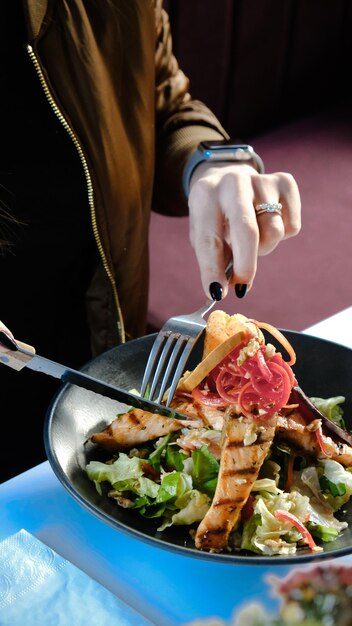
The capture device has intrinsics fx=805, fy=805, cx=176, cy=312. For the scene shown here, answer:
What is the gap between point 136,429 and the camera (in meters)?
1.03

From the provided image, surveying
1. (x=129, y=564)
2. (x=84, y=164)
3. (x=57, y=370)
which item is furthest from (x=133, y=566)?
(x=84, y=164)

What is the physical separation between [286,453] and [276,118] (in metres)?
2.08

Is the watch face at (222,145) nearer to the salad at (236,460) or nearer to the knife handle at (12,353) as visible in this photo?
the salad at (236,460)

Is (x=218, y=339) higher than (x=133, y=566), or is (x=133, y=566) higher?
(x=218, y=339)

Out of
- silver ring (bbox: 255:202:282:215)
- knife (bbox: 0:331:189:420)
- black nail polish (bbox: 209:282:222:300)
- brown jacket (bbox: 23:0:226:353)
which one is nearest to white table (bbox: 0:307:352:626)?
knife (bbox: 0:331:189:420)

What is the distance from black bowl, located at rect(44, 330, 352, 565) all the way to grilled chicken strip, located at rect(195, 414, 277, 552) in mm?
26

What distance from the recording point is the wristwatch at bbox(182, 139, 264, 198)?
142cm

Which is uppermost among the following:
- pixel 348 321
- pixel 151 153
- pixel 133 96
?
pixel 133 96

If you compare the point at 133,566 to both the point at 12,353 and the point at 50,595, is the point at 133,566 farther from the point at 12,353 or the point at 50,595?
the point at 12,353

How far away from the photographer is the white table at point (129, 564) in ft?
2.82

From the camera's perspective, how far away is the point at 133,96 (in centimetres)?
154

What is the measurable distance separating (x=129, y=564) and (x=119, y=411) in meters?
0.27

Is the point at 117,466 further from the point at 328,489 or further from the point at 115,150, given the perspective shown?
the point at 115,150

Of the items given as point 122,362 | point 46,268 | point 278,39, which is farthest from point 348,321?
point 278,39
